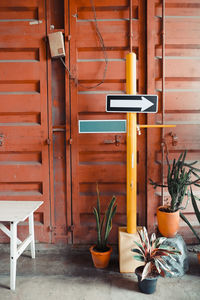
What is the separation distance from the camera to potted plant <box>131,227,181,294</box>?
2225mm

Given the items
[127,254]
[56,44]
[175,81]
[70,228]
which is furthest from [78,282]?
[56,44]

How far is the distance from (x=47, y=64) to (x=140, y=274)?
244 cm

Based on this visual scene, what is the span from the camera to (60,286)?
7.82 ft

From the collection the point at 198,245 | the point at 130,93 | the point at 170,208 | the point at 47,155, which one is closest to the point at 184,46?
the point at 130,93

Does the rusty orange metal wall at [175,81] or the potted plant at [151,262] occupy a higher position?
the rusty orange metal wall at [175,81]

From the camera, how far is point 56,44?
9.23 feet

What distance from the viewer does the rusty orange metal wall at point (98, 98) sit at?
2867 mm

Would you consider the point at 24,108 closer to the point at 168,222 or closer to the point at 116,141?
the point at 116,141

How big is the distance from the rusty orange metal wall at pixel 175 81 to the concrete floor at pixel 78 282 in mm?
690

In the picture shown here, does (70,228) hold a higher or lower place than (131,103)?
lower

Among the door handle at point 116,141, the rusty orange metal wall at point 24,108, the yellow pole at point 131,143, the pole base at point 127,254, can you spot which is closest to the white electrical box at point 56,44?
the rusty orange metal wall at point 24,108

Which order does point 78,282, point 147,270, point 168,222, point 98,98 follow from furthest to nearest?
1. point 98,98
2. point 168,222
3. point 78,282
4. point 147,270

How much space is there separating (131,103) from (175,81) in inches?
32.6

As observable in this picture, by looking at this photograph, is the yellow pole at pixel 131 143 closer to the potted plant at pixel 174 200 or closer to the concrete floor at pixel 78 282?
the potted plant at pixel 174 200
